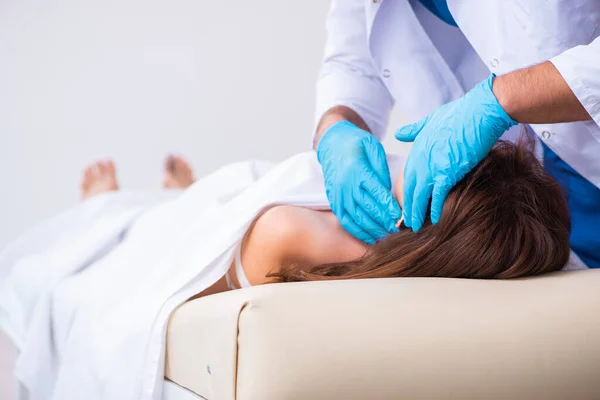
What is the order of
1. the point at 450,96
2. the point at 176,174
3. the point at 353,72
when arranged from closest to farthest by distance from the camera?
1. the point at 450,96
2. the point at 353,72
3. the point at 176,174

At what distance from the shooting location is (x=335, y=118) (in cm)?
154

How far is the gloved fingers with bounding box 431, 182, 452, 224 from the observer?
1.00 metres

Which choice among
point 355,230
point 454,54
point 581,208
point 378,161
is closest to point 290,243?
point 355,230

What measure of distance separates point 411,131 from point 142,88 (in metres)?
2.31

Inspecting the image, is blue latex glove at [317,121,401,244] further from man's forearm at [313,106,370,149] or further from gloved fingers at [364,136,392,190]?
man's forearm at [313,106,370,149]

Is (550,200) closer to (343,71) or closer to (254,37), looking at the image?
(343,71)

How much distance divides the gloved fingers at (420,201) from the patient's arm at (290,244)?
137 millimetres

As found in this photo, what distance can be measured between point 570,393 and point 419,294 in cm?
21

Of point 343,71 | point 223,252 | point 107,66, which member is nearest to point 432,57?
point 343,71

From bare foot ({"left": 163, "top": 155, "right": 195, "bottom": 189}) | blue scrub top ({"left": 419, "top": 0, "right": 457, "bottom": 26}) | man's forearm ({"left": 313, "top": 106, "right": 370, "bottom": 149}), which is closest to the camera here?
blue scrub top ({"left": 419, "top": 0, "right": 457, "bottom": 26})

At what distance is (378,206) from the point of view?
1.14 m

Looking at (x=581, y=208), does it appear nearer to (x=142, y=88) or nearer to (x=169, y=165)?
(x=169, y=165)

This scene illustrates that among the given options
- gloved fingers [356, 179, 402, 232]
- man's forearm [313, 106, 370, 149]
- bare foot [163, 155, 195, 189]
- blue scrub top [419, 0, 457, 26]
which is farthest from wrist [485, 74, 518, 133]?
bare foot [163, 155, 195, 189]

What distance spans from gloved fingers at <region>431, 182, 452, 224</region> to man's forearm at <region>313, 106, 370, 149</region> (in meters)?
0.55
